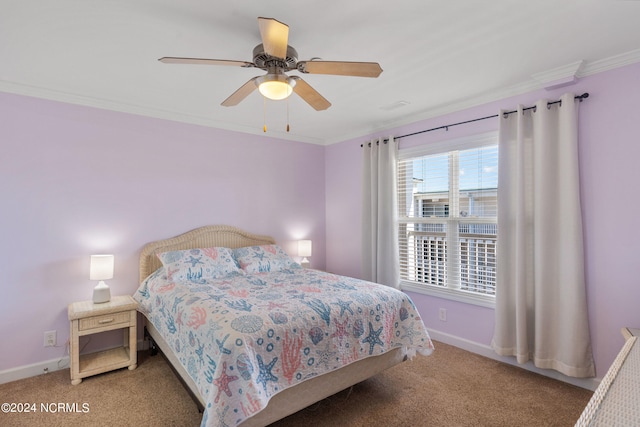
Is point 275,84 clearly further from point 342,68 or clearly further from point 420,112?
point 420,112

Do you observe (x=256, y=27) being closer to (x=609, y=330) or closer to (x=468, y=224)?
(x=468, y=224)

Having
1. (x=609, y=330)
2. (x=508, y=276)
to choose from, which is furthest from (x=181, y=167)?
(x=609, y=330)

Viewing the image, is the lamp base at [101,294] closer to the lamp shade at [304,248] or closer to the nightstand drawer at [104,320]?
the nightstand drawer at [104,320]

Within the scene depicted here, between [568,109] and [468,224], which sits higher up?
[568,109]

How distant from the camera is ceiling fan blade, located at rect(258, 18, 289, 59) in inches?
57.0

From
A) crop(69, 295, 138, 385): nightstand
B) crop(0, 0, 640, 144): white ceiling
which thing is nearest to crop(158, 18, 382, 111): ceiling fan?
crop(0, 0, 640, 144): white ceiling

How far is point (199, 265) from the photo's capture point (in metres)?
3.10

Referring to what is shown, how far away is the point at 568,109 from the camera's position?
247 centimetres

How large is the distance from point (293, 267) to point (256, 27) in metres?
2.46

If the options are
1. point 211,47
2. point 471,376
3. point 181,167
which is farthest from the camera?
point 181,167

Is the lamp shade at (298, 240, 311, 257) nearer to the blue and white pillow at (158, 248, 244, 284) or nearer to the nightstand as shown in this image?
the blue and white pillow at (158, 248, 244, 284)

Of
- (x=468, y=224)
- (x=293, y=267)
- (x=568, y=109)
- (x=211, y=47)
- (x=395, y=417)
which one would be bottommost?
Result: (x=395, y=417)

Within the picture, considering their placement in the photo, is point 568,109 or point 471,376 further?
point 471,376

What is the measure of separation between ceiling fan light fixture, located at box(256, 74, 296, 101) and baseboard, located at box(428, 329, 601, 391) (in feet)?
9.66
